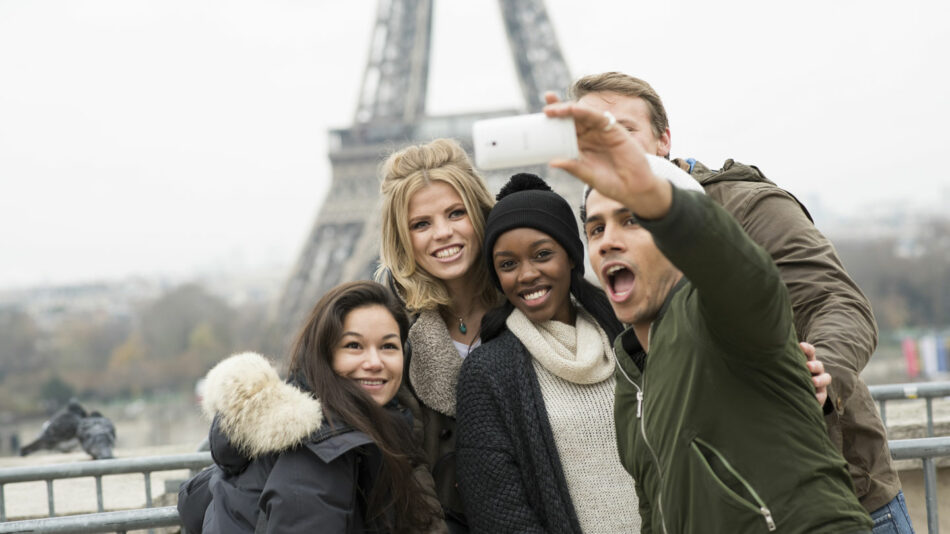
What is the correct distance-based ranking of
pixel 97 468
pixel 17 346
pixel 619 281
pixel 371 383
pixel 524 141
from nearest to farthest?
pixel 524 141 < pixel 619 281 < pixel 371 383 < pixel 97 468 < pixel 17 346

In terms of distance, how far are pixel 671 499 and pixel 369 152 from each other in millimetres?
25905

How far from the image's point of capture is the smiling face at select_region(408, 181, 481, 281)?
118 inches

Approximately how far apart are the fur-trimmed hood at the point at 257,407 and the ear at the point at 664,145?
1.24 metres

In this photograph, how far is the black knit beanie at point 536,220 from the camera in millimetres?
2732

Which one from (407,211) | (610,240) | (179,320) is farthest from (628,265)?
(179,320)

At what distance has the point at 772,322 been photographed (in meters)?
1.50

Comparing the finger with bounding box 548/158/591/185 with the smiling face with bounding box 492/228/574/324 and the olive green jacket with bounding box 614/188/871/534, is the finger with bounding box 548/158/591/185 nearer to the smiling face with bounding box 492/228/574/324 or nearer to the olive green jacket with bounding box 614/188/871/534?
the olive green jacket with bounding box 614/188/871/534

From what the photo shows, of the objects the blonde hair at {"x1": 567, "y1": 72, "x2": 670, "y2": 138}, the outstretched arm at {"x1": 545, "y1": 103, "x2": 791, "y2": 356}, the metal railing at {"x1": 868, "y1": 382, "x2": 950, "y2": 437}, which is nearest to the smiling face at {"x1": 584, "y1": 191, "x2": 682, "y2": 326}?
the outstretched arm at {"x1": 545, "y1": 103, "x2": 791, "y2": 356}

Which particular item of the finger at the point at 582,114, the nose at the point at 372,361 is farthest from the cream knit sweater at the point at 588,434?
the finger at the point at 582,114

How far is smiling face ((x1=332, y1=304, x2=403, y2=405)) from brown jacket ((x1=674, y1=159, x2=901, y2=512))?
1.04 meters

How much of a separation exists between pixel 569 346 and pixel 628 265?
30.8 inches

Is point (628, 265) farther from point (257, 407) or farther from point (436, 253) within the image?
point (436, 253)

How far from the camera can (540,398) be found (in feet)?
8.45

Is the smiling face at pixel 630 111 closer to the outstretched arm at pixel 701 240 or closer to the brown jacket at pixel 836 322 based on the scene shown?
the brown jacket at pixel 836 322
